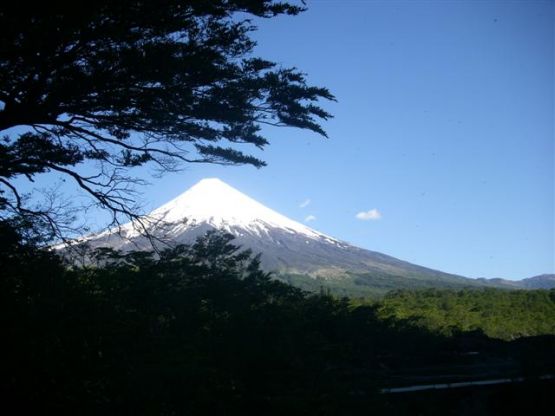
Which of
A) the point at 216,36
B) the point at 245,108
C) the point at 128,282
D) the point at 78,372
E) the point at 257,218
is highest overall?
the point at 257,218

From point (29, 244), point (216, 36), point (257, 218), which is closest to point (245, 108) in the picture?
point (216, 36)

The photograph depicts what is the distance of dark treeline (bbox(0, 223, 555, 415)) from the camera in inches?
105

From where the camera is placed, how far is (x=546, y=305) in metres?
22.0

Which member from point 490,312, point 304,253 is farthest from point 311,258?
point 490,312

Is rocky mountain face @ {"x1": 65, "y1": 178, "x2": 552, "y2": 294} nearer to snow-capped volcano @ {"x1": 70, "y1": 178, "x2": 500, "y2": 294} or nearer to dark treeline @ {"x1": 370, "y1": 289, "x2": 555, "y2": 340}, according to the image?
snow-capped volcano @ {"x1": 70, "y1": 178, "x2": 500, "y2": 294}

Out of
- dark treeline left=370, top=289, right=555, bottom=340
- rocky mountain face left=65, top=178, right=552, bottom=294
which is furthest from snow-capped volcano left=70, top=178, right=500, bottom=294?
dark treeline left=370, top=289, right=555, bottom=340

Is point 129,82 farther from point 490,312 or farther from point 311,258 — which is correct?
point 311,258

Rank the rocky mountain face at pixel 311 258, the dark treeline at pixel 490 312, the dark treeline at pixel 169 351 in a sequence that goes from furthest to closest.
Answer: the rocky mountain face at pixel 311 258 < the dark treeline at pixel 490 312 < the dark treeline at pixel 169 351

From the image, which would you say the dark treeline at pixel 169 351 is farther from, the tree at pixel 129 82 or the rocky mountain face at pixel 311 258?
the rocky mountain face at pixel 311 258

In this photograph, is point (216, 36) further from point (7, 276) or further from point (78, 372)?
point (78, 372)

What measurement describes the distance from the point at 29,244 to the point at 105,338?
1.77 metres

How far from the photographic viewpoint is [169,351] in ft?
11.3

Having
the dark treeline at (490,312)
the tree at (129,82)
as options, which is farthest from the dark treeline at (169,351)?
the dark treeline at (490,312)

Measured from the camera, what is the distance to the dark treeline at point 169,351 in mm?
2678
